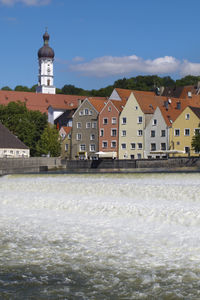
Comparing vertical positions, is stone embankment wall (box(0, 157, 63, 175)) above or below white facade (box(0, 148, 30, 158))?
below

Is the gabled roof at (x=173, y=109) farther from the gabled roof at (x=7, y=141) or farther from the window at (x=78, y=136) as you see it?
the gabled roof at (x=7, y=141)

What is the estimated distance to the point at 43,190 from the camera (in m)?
Answer: 31.4

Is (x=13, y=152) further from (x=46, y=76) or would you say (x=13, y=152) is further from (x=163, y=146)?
(x=46, y=76)

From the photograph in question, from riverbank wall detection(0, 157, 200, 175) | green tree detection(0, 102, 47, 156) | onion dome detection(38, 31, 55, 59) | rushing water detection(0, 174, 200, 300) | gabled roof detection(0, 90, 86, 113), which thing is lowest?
rushing water detection(0, 174, 200, 300)

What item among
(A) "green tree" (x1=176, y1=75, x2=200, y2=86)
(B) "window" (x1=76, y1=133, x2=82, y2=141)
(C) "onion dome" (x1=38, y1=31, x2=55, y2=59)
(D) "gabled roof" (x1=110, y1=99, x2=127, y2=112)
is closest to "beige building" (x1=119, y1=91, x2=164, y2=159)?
(D) "gabled roof" (x1=110, y1=99, x2=127, y2=112)

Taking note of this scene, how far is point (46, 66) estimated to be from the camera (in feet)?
541

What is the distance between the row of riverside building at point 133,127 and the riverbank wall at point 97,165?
26.8ft

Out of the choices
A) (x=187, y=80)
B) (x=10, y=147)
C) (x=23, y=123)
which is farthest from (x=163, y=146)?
(x=187, y=80)

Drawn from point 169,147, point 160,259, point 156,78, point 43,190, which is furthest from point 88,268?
point 156,78

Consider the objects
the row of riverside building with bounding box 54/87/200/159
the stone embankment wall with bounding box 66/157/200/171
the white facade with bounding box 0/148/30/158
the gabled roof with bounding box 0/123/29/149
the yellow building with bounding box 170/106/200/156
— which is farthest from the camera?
the row of riverside building with bounding box 54/87/200/159

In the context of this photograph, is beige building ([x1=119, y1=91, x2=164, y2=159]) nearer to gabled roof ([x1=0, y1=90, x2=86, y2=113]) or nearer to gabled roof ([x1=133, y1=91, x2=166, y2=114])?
gabled roof ([x1=133, y1=91, x2=166, y2=114])

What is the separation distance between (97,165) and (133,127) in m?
16.5

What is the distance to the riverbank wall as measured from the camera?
195 feet

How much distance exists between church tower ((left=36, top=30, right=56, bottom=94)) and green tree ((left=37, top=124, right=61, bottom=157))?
252 feet
